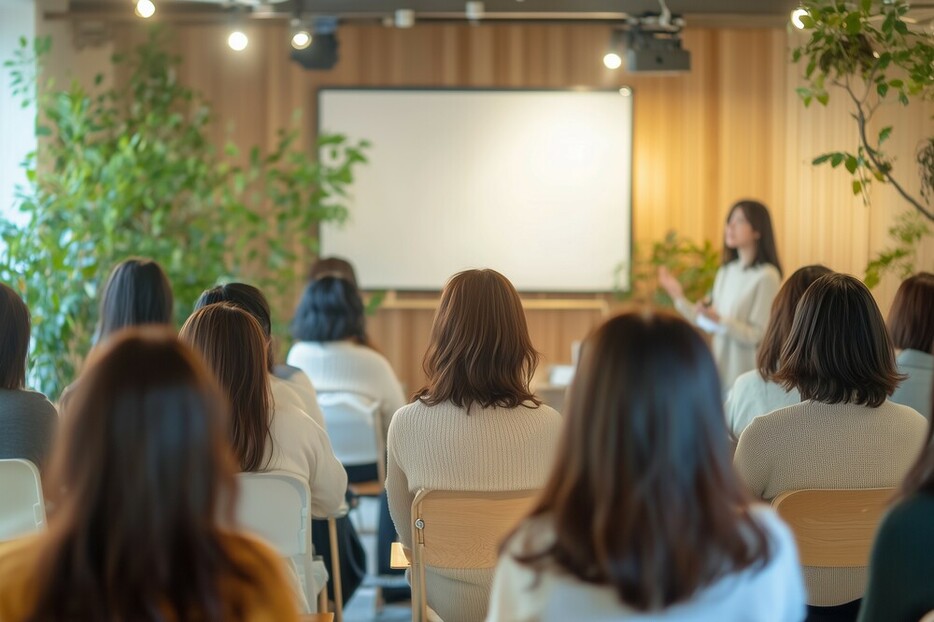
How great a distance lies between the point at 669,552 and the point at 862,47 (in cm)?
250

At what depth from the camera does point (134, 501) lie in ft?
4.51

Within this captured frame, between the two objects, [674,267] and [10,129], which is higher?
[10,129]

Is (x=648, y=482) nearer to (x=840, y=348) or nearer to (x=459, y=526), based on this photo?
(x=459, y=526)

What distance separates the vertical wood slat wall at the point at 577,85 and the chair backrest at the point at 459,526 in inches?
173

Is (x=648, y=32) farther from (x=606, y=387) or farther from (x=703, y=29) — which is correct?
(x=606, y=387)

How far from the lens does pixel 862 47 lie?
3457 millimetres

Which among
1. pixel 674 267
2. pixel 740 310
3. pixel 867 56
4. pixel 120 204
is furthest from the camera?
pixel 674 267

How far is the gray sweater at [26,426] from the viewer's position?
2826mm

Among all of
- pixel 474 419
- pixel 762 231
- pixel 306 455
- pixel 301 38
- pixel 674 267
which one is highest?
pixel 301 38

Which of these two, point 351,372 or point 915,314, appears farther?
point 351,372

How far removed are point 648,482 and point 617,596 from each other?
0.55 ft

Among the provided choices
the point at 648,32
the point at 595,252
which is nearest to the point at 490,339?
the point at 648,32

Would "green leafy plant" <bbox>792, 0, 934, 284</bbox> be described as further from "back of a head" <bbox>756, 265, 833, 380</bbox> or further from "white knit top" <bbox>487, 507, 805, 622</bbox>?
"white knit top" <bbox>487, 507, 805, 622</bbox>

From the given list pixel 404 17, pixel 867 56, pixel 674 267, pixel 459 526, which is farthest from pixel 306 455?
pixel 674 267
